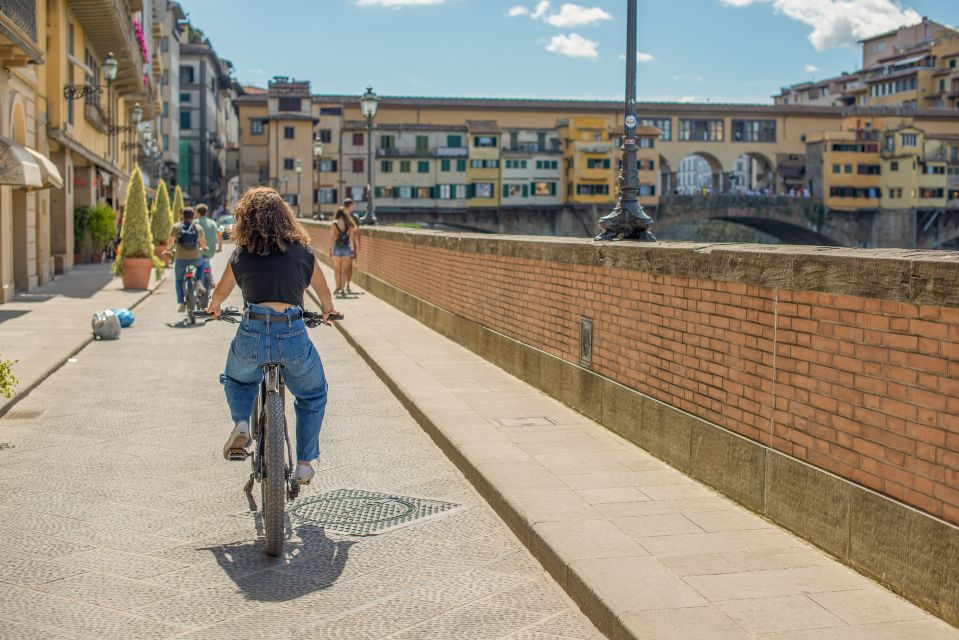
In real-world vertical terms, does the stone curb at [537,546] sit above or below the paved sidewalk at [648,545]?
below

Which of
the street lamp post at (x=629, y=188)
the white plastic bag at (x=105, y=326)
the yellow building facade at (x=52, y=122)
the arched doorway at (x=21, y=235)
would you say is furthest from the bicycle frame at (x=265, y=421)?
the arched doorway at (x=21, y=235)

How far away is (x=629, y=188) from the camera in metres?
13.6

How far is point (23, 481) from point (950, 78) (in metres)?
131

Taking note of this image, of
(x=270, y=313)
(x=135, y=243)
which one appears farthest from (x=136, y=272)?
(x=270, y=313)

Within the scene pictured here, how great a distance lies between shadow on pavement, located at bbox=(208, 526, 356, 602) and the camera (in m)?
5.42

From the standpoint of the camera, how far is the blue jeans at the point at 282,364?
6.15 m

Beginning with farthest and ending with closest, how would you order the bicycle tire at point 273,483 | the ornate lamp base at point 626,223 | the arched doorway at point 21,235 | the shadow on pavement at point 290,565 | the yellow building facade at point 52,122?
the arched doorway at point 21,235, the yellow building facade at point 52,122, the ornate lamp base at point 626,223, the bicycle tire at point 273,483, the shadow on pavement at point 290,565

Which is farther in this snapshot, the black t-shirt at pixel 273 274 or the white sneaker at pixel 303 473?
the white sneaker at pixel 303 473

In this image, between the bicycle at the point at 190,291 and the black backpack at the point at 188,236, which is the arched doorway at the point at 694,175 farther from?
the black backpack at the point at 188,236

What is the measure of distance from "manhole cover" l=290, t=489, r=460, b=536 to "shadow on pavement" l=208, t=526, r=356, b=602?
0.70ft

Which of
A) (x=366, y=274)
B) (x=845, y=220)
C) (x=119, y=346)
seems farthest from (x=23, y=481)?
(x=845, y=220)

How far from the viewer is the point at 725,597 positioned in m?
4.83

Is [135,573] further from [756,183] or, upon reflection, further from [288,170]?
[756,183]

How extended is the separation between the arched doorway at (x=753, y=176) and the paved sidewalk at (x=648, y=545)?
4311 inches
